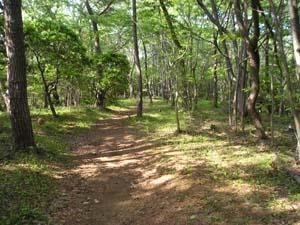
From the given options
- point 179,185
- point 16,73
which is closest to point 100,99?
point 16,73

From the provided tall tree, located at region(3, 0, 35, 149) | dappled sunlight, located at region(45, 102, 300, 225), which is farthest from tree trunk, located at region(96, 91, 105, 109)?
tall tree, located at region(3, 0, 35, 149)

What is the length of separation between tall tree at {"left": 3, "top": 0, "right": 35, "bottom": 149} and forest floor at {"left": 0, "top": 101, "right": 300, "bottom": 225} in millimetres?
1326

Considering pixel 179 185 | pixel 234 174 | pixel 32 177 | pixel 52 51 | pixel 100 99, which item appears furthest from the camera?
pixel 100 99

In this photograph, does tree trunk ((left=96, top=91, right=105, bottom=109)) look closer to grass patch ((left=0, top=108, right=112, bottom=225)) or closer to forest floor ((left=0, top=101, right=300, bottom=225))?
grass patch ((left=0, top=108, right=112, bottom=225))

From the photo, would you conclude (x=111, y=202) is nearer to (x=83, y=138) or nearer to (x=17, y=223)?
(x=17, y=223)

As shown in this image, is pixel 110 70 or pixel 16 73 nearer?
pixel 16 73

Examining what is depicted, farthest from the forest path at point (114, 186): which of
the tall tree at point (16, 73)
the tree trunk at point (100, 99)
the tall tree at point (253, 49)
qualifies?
the tree trunk at point (100, 99)

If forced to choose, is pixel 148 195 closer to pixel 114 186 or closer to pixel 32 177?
pixel 114 186

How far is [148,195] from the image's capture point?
7.54m

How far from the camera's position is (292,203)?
6.32 meters

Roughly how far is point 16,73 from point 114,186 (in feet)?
13.3

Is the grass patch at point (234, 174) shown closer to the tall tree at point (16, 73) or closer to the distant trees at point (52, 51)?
the tall tree at point (16, 73)

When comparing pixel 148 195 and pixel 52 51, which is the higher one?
pixel 52 51

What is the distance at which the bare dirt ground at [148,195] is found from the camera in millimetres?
6145
